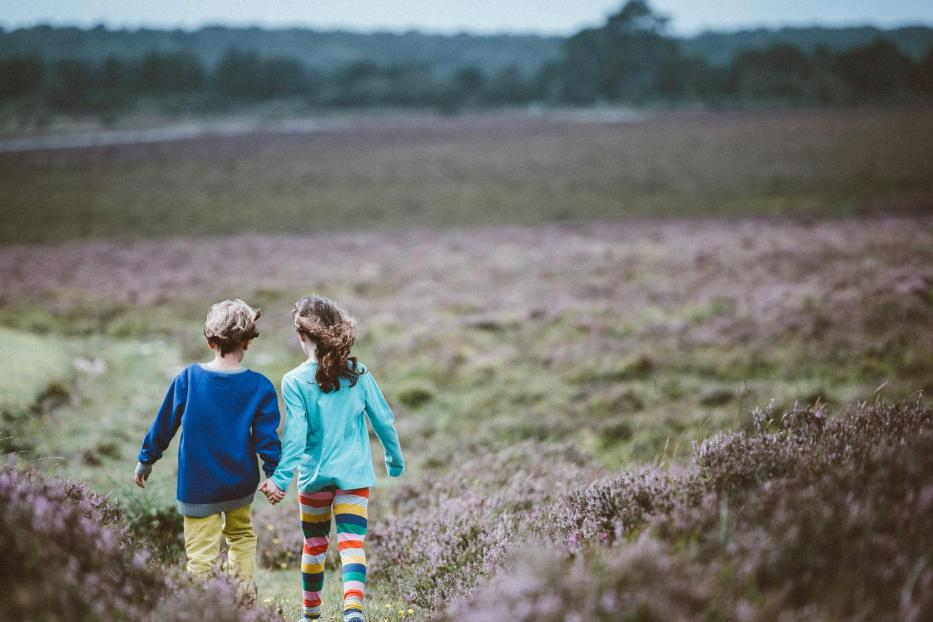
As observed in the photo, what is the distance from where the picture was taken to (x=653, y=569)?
91.7 inches

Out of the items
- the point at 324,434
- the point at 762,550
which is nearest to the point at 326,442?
the point at 324,434

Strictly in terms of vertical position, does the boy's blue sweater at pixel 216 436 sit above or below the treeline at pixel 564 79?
below

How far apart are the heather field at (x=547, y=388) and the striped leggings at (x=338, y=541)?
1.33ft

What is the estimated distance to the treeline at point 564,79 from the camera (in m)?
79.7

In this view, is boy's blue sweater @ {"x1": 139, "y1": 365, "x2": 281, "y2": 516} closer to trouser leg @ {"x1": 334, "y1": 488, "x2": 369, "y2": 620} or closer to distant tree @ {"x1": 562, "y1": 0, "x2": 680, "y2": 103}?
trouser leg @ {"x1": 334, "y1": 488, "x2": 369, "y2": 620}

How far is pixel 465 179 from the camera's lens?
135 ft

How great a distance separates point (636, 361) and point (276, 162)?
43137 millimetres

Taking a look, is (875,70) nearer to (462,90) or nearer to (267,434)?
(462,90)

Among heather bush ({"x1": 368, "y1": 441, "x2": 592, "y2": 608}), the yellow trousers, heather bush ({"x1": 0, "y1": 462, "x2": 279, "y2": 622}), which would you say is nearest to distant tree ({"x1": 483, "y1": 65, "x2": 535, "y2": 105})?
heather bush ({"x1": 368, "y1": 441, "x2": 592, "y2": 608})

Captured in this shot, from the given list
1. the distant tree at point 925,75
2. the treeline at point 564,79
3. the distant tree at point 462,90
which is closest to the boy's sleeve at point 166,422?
the treeline at point 564,79

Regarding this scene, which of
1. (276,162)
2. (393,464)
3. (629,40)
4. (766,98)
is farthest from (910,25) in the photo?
(393,464)

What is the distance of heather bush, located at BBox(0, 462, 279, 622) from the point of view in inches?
89.9

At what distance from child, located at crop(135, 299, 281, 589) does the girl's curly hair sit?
334 mm

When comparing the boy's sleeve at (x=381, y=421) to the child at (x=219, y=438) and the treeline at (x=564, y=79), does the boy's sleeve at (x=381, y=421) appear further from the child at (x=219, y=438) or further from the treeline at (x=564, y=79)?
the treeline at (x=564, y=79)
